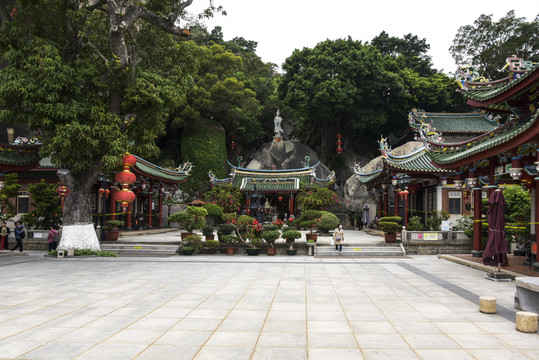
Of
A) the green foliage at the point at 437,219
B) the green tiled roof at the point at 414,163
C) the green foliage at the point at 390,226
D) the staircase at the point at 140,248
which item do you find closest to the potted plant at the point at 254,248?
the staircase at the point at 140,248

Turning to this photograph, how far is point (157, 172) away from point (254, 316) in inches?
896

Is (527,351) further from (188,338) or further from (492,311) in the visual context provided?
(188,338)

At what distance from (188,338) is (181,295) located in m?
2.94

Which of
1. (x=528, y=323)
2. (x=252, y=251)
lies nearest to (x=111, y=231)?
(x=252, y=251)

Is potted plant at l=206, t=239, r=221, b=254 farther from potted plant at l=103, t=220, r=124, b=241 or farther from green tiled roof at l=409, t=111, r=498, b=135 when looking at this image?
green tiled roof at l=409, t=111, r=498, b=135

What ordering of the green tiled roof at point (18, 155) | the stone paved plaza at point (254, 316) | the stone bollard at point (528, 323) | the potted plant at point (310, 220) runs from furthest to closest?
the potted plant at point (310, 220), the green tiled roof at point (18, 155), the stone bollard at point (528, 323), the stone paved plaza at point (254, 316)

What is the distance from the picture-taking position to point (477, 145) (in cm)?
1346

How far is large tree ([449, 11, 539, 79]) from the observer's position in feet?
126

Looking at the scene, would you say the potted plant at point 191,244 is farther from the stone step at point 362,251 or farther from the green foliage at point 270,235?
the stone step at point 362,251

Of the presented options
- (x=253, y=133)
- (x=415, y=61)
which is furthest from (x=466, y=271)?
(x=415, y=61)

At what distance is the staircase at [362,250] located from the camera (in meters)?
17.0

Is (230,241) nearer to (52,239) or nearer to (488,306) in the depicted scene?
(52,239)

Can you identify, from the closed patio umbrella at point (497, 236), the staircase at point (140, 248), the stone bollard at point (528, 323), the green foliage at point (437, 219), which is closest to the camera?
the stone bollard at point (528, 323)

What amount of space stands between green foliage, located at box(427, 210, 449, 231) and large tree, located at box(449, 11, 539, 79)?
2458cm
